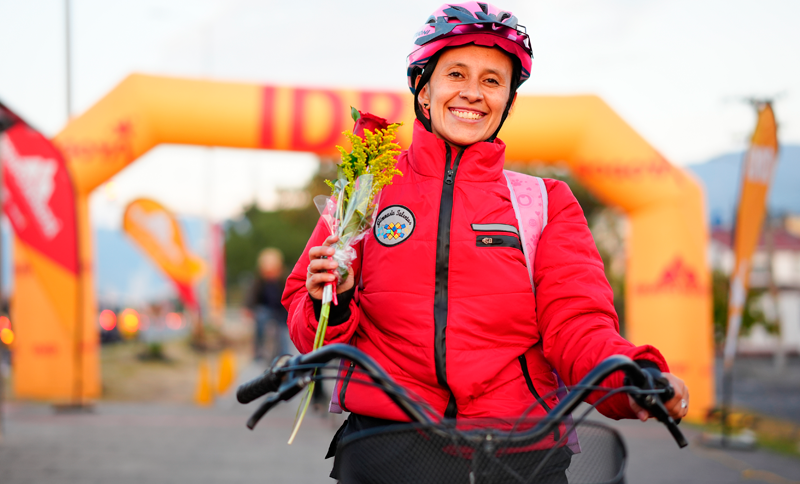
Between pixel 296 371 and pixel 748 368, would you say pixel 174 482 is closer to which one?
pixel 296 371

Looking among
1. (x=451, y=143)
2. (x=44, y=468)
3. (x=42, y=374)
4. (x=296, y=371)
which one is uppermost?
(x=451, y=143)

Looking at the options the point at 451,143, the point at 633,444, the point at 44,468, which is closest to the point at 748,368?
the point at 633,444

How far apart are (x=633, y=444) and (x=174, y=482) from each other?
433 cm

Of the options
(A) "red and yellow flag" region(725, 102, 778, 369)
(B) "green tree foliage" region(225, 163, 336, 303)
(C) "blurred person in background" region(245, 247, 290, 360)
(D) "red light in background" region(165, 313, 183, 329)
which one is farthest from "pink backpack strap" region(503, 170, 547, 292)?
(B) "green tree foliage" region(225, 163, 336, 303)

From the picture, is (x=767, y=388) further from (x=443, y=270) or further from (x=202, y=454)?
(x=443, y=270)

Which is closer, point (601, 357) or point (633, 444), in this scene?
point (601, 357)

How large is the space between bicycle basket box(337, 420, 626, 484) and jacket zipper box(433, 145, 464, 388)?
0.37 meters

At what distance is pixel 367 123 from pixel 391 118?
6.97m

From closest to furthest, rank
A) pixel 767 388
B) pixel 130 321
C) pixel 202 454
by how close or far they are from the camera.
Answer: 1. pixel 202 454
2. pixel 767 388
3. pixel 130 321

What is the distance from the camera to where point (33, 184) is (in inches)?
332

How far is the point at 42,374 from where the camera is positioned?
31.0 ft

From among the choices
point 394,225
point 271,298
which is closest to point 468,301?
point 394,225

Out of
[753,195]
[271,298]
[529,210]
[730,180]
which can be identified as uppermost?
[529,210]

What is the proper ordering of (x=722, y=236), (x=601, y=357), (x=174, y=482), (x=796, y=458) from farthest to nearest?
(x=722, y=236) < (x=796, y=458) < (x=174, y=482) < (x=601, y=357)
